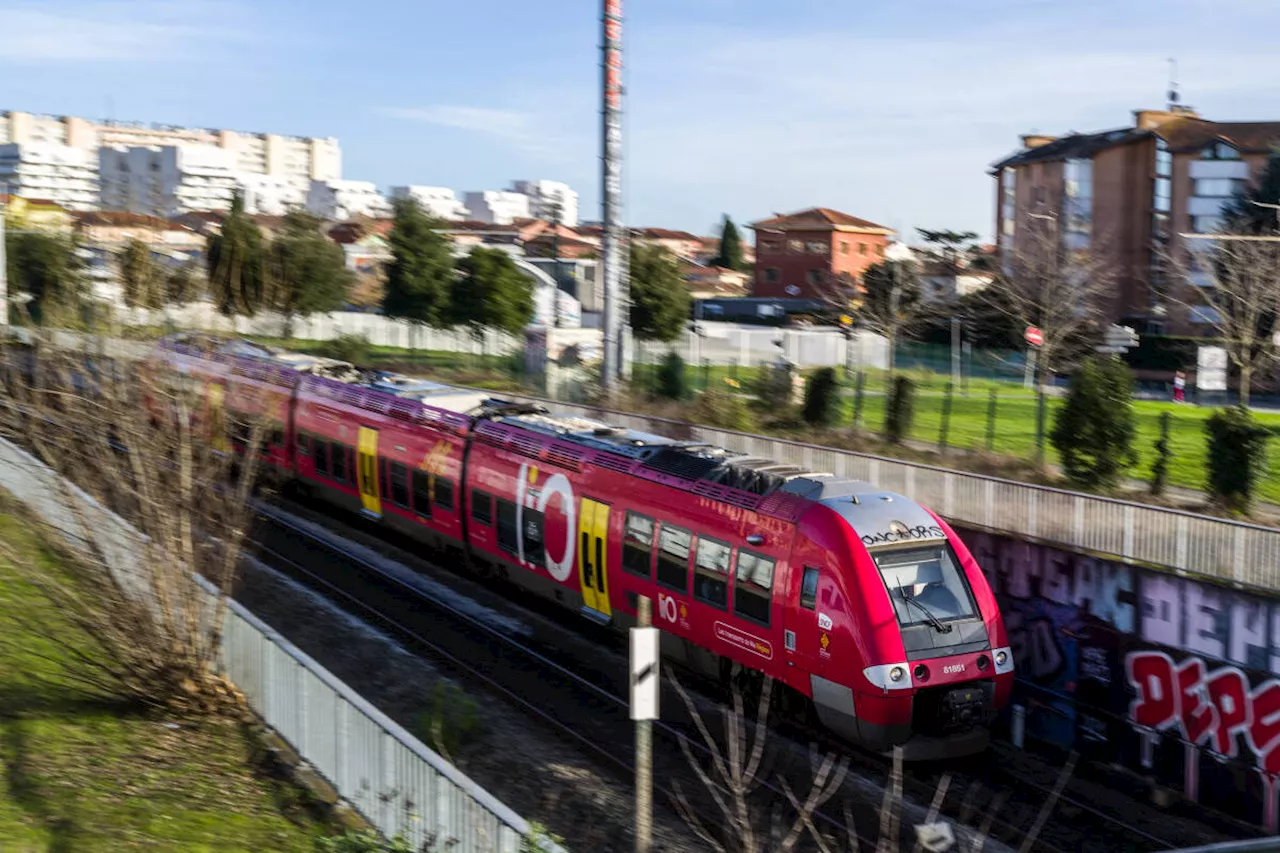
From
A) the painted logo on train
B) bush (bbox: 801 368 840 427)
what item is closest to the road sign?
the painted logo on train

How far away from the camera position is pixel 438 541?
2208cm

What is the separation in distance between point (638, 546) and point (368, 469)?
9.31 meters

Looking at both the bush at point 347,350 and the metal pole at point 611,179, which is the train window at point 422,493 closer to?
the metal pole at point 611,179

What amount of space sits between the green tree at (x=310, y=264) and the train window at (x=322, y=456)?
89.1 feet

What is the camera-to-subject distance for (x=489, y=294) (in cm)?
5128

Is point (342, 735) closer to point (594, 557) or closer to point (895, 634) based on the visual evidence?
point (895, 634)

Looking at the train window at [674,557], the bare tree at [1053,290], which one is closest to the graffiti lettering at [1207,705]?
the train window at [674,557]

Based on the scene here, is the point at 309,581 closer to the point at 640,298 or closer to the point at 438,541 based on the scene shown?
the point at 438,541

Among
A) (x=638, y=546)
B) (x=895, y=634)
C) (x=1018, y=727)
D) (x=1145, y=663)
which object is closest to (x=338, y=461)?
(x=638, y=546)

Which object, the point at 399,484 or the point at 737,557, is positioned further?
the point at 399,484

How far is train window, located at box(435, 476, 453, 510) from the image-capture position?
840 inches

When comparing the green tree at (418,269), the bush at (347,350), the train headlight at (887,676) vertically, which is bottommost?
the train headlight at (887,676)

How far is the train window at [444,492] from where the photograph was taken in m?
21.3

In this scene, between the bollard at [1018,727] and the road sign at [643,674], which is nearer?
the road sign at [643,674]
